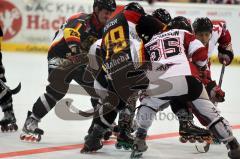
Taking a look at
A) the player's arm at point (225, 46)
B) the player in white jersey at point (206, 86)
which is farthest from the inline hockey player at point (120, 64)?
the player's arm at point (225, 46)

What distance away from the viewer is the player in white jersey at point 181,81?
465 cm

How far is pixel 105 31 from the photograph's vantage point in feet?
17.4

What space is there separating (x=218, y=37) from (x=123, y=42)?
1.34m

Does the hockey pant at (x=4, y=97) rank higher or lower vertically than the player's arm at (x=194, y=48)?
lower

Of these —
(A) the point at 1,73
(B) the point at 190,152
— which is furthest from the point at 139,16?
(A) the point at 1,73

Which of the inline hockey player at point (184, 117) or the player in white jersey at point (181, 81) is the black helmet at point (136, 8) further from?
the player in white jersey at point (181, 81)

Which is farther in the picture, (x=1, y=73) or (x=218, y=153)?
(x=1, y=73)

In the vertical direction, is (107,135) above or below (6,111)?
below

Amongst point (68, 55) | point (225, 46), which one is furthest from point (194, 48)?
point (68, 55)

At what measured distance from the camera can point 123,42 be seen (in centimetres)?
516

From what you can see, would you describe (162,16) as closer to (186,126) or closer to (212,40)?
(212,40)

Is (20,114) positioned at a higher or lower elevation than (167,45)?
lower

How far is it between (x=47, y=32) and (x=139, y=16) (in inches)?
309

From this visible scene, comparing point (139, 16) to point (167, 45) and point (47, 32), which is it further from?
point (47, 32)
